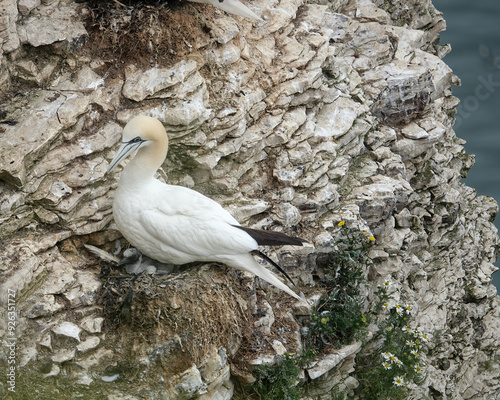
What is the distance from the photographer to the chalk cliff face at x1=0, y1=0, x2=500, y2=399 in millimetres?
5426

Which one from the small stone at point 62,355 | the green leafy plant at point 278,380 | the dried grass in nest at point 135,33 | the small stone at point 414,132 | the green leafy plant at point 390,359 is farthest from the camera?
the small stone at point 414,132

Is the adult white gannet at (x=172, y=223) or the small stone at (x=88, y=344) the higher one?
the adult white gannet at (x=172, y=223)

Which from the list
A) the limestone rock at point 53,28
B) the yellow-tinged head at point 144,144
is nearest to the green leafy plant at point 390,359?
the yellow-tinged head at point 144,144

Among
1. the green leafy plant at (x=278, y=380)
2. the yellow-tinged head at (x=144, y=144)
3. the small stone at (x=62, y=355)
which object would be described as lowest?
the green leafy plant at (x=278, y=380)

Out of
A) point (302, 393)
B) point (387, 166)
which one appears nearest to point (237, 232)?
point (302, 393)

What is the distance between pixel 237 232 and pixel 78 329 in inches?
46.7

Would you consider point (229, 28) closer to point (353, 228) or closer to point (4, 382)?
point (353, 228)

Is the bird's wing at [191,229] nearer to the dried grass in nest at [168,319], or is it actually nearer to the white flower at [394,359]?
the dried grass in nest at [168,319]

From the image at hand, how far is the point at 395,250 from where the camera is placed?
7.36m

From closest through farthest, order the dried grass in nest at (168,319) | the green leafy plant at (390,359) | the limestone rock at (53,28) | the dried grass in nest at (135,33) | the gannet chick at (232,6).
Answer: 1. the dried grass in nest at (168,319)
2. the limestone rock at (53,28)
3. the dried grass in nest at (135,33)
4. the gannet chick at (232,6)
5. the green leafy plant at (390,359)

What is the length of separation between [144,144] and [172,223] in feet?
1.80

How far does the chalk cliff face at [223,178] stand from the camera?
543cm

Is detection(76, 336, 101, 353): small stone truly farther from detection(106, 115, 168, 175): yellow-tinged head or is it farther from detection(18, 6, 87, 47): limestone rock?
detection(18, 6, 87, 47): limestone rock

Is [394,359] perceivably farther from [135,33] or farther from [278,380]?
[135,33]
